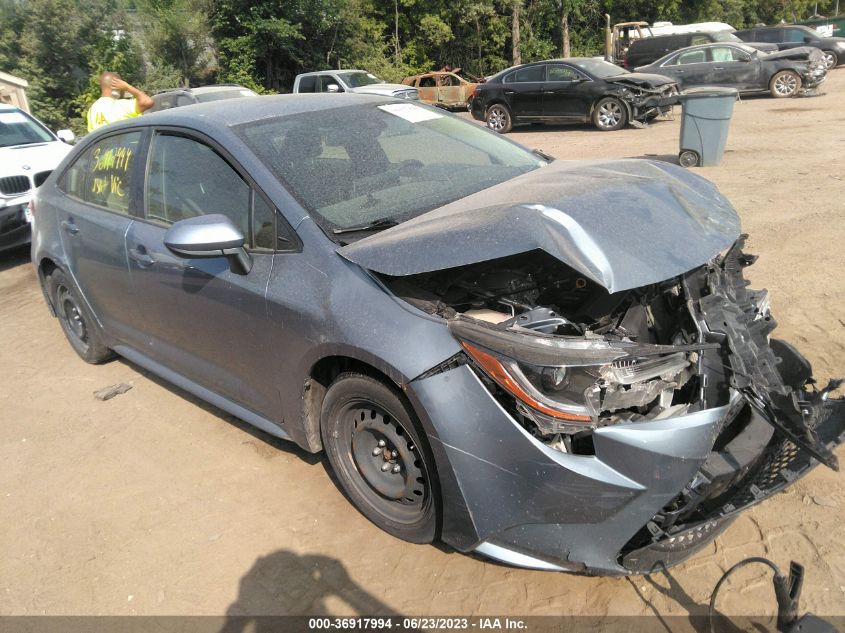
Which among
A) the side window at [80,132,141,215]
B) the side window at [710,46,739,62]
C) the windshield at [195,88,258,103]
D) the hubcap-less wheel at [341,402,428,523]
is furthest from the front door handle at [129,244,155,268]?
the side window at [710,46,739,62]

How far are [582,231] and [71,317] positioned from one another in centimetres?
418

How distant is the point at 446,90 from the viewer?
2320 cm

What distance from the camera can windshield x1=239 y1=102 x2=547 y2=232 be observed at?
315cm

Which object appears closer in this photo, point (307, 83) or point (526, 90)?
point (526, 90)

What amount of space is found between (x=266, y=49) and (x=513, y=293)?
25448 millimetres

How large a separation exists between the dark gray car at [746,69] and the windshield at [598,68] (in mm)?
2358

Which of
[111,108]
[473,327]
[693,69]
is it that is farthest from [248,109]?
[693,69]

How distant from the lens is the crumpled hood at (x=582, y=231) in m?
2.43

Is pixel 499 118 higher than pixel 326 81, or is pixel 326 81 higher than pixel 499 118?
pixel 326 81

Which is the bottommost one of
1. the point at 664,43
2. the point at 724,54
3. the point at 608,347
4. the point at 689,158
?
the point at 689,158

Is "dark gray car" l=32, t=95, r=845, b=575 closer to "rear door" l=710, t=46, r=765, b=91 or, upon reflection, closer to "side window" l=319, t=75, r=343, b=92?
"rear door" l=710, t=46, r=765, b=91

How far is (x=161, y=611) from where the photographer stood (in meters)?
2.78

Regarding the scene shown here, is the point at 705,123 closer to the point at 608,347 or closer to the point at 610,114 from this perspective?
the point at 610,114

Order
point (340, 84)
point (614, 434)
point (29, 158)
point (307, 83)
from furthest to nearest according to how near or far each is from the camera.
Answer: point (307, 83) < point (340, 84) < point (29, 158) < point (614, 434)
